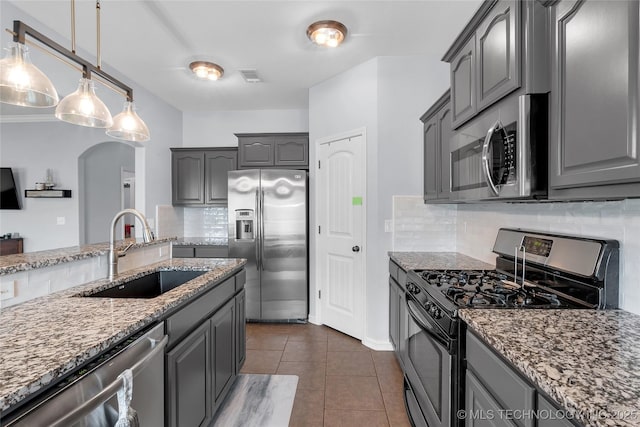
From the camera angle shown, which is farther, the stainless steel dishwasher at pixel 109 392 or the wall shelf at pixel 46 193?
the wall shelf at pixel 46 193

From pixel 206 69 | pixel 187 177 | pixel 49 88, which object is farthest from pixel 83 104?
pixel 187 177

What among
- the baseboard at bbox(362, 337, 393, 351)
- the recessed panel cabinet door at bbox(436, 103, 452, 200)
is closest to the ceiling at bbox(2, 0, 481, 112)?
the recessed panel cabinet door at bbox(436, 103, 452, 200)

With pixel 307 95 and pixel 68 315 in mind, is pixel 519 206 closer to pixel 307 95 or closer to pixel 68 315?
pixel 68 315

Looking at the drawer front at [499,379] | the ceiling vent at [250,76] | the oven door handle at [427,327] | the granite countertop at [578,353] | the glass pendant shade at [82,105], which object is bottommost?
the oven door handle at [427,327]

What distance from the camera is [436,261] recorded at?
2.45m

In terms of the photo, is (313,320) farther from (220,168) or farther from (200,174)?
(200,174)

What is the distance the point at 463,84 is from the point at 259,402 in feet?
8.15

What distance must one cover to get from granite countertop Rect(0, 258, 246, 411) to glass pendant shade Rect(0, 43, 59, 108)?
3.09ft

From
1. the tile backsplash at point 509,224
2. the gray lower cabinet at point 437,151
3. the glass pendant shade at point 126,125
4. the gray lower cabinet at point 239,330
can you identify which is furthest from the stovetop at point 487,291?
the glass pendant shade at point 126,125

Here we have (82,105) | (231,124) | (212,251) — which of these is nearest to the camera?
(82,105)

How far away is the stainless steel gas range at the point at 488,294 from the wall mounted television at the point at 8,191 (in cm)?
578

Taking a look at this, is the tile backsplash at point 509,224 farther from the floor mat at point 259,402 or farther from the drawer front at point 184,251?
the drawer front at point 184,251

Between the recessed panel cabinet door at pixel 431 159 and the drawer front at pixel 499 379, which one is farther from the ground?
the recessed panel cabinet door at pixel 431 159

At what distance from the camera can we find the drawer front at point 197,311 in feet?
4.60
